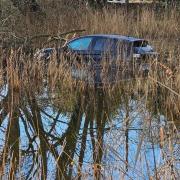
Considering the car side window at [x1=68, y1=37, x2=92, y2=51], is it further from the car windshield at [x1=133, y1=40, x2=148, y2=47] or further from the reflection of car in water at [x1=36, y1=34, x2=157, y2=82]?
the car windshield at [x1=133, y1=40, x2=148, y2=47]

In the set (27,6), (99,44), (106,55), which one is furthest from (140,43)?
(27,6)

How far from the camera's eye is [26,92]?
1151 cm

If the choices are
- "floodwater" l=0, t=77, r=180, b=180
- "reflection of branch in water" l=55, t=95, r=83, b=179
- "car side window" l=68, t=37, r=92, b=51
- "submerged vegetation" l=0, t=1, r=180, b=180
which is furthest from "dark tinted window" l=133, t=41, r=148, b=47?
"reflection of branch in water" l=55, t=95, r=83, b=179

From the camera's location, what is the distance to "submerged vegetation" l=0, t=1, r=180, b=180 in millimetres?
4945

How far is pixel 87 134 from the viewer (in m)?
8.02

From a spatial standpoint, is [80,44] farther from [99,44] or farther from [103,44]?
[103,44]

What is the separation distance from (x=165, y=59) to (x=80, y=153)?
7171mm

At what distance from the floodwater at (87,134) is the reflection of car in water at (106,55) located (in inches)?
16.9

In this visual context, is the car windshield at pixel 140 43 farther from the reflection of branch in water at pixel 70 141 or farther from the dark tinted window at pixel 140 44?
the reflection of branch in water at pixel 70 141

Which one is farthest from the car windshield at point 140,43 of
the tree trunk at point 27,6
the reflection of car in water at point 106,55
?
the tree trunk at point 27,6

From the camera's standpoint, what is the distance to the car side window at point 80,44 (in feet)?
46.3

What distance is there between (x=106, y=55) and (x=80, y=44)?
188 centimetres

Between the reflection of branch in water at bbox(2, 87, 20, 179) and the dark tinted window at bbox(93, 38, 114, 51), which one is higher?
the dark tinted window at bbox(93, 38, 114, 51)

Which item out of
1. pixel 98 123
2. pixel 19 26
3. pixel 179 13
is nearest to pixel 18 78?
pixel 98 123
